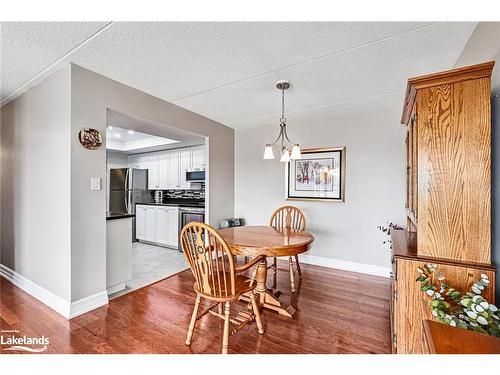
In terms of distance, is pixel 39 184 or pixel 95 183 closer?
pixel 95 183

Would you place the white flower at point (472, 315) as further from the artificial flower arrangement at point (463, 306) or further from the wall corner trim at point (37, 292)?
the wall corner trim at point (37, 292)

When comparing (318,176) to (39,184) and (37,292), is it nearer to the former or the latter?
(39,184)

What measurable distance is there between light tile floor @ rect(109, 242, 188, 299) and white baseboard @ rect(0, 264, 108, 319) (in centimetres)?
23

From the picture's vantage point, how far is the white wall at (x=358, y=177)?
122 inches

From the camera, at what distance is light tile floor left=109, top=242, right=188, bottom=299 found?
2980mm

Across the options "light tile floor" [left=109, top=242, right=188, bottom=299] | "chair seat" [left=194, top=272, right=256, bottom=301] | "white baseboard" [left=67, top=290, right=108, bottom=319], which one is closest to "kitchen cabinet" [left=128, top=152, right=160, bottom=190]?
"light tile floor" [left=109, top=242, right=188, bottom=299]

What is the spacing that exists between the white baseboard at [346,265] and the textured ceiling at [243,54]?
2.28 meters

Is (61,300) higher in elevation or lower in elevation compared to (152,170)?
lower

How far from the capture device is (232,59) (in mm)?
2109

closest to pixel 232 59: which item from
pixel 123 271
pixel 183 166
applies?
pixel 123 271

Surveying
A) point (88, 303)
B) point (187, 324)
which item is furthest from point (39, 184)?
point (187, 324)

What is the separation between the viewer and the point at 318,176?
363 cm

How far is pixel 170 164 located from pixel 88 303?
3674mm

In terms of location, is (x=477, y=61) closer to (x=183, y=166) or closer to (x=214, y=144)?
(x=214, y=144)
